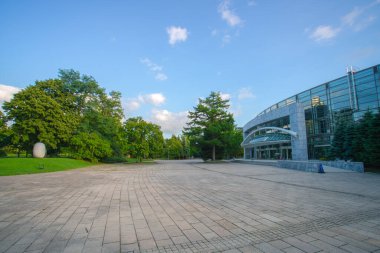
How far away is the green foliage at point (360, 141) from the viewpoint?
661 inches

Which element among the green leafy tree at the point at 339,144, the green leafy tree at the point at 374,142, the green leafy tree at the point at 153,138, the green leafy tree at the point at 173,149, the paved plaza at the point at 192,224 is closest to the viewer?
the paved plaza at the point at 192,224

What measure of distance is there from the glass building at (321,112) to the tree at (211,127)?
25.4 feet

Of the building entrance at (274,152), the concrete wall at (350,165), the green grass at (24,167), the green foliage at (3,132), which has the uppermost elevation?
the green foliage at (3,132)

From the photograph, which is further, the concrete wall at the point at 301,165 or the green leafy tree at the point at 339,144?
the green leafy tree at the point at 339,144

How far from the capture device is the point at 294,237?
12.9 feet

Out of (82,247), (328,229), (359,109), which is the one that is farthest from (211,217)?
(359,109)

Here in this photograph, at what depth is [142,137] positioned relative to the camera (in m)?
38.4

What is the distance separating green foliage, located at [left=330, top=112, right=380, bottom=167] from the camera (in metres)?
16.8

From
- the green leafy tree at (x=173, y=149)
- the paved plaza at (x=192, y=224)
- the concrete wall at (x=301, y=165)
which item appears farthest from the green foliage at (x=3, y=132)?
the green leafy tree at (x=173, y=149)

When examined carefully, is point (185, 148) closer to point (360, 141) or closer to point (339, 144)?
point (339, 144)

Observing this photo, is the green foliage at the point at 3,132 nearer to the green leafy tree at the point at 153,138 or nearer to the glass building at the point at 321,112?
the green leafy tree at the point at 153,138

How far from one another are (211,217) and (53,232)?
373cm

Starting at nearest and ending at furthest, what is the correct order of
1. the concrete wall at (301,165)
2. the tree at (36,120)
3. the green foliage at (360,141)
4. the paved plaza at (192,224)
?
the paved plaza at (192,224) < the green foliage at (360,141) < the concrete wall at (301,165) < the tree at (36,120)

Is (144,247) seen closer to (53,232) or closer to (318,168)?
(53,232)
